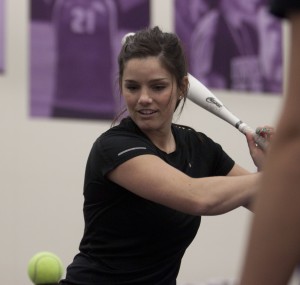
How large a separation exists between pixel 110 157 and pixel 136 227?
151mm

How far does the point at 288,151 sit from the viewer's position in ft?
2.62

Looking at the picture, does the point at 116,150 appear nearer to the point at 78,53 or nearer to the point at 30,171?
the point at 30,171

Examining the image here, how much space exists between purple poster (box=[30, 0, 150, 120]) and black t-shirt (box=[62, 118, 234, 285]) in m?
1.59

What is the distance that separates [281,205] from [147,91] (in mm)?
908

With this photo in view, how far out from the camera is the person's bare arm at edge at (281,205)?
0.78m

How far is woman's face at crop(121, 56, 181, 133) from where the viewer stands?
167cm

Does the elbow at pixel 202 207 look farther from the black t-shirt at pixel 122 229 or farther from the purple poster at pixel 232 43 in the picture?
the purple poster at pixel 232 43

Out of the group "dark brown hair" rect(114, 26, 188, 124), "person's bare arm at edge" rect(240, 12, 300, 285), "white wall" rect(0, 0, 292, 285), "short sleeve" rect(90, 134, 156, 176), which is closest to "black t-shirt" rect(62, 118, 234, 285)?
"short sleeve" rect(90, 134, 156, 176)

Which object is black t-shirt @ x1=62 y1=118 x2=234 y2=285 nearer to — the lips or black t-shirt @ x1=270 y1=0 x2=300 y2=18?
the lips

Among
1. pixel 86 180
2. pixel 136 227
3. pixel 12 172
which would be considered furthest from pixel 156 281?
pixel 12 172

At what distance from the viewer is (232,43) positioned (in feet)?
12.6

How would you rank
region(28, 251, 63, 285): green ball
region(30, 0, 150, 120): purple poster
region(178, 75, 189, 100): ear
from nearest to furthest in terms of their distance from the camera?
1. region(178, 75, 189, 100): ear
2. region(28, 251, 63, 285): green ball
3. region(30, 0, 150, 120): purple poster

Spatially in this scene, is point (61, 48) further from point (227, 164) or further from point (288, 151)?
point (288, 151)

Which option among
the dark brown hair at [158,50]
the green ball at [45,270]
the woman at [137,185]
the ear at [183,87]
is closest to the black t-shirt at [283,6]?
the woman at [137,185]
